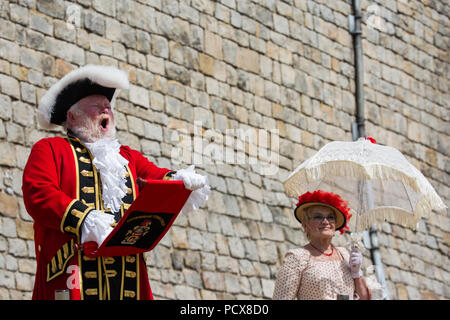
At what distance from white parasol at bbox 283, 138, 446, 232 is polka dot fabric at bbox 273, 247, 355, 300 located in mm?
546

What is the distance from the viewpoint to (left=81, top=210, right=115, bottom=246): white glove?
15.3 feet

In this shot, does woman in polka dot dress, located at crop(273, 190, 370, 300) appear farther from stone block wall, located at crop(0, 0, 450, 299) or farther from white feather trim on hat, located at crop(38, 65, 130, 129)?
stone block wall, located at crop(0, 0, 450, 299)

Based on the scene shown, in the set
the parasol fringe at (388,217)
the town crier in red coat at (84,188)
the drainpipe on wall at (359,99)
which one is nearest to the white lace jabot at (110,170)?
the town crier in red coat at (84,188)

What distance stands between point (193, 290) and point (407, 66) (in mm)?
5981

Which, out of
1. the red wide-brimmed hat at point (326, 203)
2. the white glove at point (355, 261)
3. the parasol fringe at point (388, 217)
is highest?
the parasol fringe at point (388, 217)

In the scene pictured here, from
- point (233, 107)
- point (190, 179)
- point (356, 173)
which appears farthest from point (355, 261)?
point (233, 107)

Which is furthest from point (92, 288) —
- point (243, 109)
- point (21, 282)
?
point (243, 109)

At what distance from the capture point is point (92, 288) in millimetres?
4785

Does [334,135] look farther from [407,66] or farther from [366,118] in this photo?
[407,66]

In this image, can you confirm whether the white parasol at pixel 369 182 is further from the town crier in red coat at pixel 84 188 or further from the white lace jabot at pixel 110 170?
the white lace jabot at pixel 110 170

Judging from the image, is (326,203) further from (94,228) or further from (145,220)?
(94,228)

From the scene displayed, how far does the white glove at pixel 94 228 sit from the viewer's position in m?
4.67

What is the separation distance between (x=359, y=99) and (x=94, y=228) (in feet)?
30.3

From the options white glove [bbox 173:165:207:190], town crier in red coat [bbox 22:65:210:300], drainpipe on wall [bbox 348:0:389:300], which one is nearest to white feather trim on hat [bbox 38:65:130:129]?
town crier in red coat [bbox 22:65:210:300]
